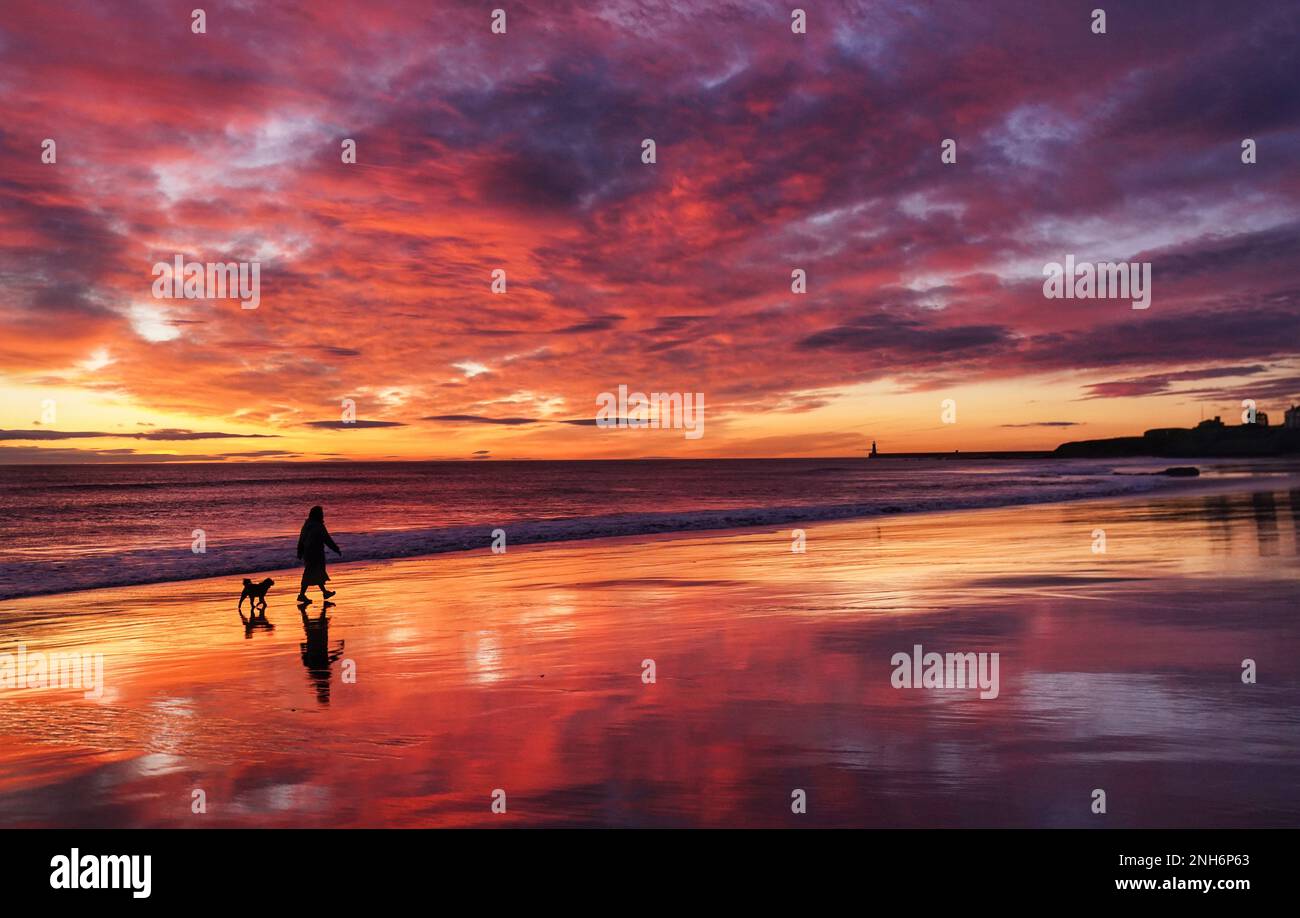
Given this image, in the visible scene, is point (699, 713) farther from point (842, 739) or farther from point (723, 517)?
point (723, 517)

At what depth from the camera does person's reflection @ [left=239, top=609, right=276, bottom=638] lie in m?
13.7

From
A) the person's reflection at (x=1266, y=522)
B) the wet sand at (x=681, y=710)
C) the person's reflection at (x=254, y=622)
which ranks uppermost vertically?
the person's reflection at (x=1266, y=522)

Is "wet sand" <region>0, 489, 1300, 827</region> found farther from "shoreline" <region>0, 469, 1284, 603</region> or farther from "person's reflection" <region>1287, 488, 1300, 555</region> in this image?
"person's reflection" <region>1287, 488, 1300, 555</region>

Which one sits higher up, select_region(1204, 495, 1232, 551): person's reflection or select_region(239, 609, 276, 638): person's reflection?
select_region(1204, 495, 1232, 551): person's reflection

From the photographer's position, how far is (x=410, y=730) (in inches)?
305

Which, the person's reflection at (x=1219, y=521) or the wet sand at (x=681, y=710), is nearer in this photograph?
the wet sand at (x=681, y=710)

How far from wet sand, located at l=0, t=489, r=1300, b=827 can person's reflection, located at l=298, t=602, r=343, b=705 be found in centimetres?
8

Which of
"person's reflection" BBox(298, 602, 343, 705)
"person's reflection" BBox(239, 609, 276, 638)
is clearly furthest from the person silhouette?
"person's reflection" BBox(298, 602, 343, 705)

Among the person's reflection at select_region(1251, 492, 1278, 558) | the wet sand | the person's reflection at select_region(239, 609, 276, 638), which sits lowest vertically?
the wet sand

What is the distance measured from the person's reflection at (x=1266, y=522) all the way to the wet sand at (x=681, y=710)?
4.91m

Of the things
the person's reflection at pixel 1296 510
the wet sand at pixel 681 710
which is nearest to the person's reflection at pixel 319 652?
the wet sand at pixel 681 710

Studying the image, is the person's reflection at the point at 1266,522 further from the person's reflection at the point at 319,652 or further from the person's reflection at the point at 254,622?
the person's reflection at the point at 254,622

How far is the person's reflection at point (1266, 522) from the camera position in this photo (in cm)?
2050
